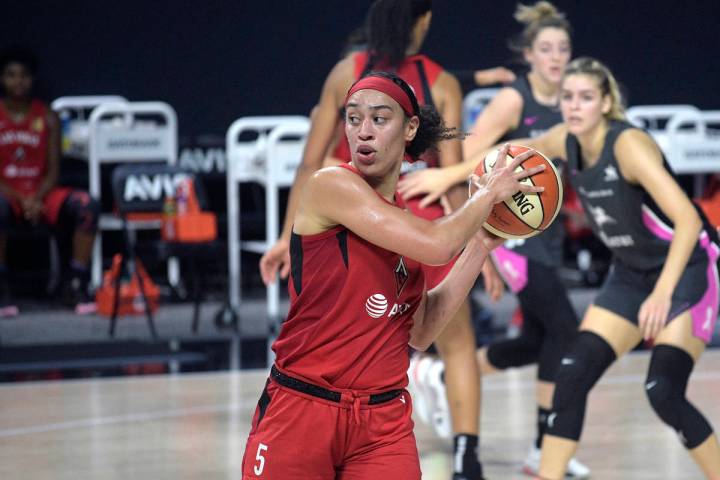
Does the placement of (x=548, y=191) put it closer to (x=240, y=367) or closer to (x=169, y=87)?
(x=240, y=367)

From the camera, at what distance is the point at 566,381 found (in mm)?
4766

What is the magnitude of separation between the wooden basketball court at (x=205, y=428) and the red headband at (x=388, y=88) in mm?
2490

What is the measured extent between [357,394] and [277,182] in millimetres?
6054

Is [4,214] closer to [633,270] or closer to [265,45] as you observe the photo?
[265,45]

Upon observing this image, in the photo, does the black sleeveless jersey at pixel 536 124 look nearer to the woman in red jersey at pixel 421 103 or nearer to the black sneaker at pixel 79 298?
the woman in red jersey at pixel 421 103

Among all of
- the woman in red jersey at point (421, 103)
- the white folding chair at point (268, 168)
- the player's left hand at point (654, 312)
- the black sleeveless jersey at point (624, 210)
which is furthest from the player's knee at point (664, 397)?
the white folding chair at point (268, 168)

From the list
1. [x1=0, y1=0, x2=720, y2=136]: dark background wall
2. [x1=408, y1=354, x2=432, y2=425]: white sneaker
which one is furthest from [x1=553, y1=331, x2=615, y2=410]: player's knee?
[x1=0, y1=0, x2=720, y2=136]: dark background wall

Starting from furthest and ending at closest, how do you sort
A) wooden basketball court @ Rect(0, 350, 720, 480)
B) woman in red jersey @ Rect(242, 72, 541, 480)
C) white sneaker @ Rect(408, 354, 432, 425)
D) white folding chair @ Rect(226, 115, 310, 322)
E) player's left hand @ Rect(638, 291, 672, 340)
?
1. white folding chair @ Rect(226, 115, 310, 322)
2. white sneaker @ Rect(408, 354, 432, 425)
3. wooden basketball court @ Rect(0, 350, 720, 480)
4. player's left hand @ Rect(638, 291, 672, 340)
5. woman in red jersey @ Rect(242, 72, 541, 480)

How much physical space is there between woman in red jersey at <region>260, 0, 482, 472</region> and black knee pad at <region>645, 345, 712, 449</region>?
2.61 feet

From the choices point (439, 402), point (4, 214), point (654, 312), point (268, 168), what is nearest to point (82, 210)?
point (4, 214)

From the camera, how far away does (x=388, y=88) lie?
3.34 meters

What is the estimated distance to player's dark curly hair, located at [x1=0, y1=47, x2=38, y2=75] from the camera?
9.76 metres

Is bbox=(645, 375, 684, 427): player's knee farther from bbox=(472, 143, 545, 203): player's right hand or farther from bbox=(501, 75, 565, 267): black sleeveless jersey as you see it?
bbox=(472, 143, 545, 203): player's right hand

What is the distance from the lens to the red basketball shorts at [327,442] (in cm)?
331
